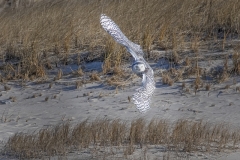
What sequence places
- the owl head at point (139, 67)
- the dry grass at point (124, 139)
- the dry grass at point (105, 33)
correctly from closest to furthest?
the owl head at point (139, 67) < the dry grass at point (124, 139) < the dry grass at point (105, 33)

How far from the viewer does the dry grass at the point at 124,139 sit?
723 centimetres

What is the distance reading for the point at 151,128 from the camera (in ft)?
24.7

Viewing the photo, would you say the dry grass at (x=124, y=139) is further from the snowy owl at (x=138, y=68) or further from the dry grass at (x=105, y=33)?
the dry grass at (x=105, y=33)

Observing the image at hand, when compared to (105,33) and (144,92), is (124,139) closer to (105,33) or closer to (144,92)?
(144,92)

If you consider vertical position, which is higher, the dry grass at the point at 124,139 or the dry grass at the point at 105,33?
the dry grass at the point at 105,33

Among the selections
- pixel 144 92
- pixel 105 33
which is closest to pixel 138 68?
pixel 144 92

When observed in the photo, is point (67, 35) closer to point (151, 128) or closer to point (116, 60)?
point (116, 60)

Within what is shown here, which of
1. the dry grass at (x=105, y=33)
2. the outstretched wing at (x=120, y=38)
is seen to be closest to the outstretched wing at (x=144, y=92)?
the outstretched wing at (x=120, y=38)

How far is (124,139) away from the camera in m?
7.49

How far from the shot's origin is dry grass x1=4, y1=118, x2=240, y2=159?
7.23m

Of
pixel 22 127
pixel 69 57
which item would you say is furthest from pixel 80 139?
pixel 69 57

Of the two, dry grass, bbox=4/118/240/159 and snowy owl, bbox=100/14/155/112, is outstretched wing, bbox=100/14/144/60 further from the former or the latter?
dry grass, bbox=4/118/240/159

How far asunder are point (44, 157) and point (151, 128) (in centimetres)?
119

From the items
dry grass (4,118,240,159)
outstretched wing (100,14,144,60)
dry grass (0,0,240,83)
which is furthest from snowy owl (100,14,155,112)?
dry grass (0,0,240,83)
